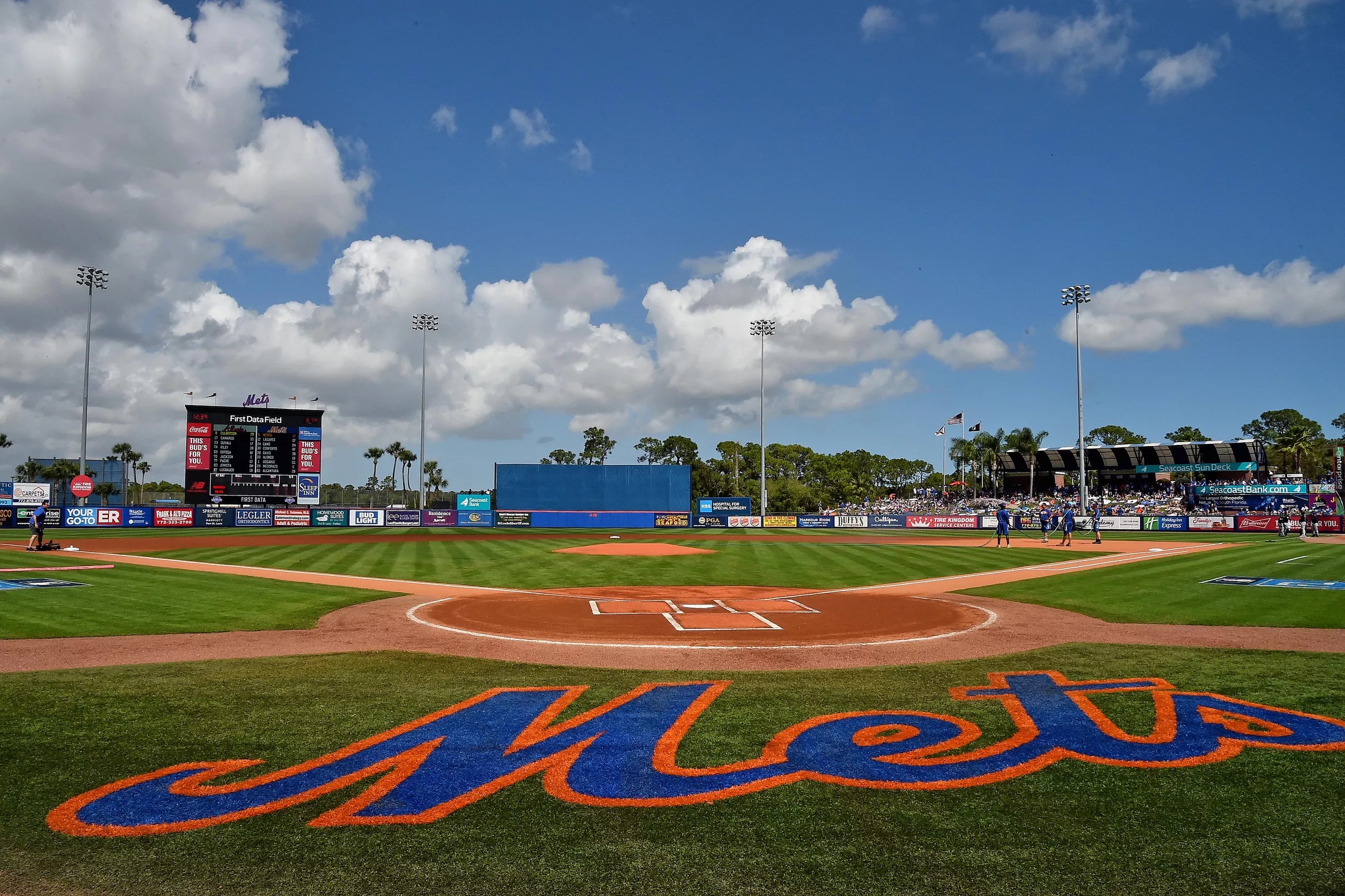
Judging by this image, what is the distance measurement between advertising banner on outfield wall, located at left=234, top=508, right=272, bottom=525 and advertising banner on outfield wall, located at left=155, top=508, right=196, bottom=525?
2.90 m

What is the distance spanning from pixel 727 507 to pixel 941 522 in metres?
18.0

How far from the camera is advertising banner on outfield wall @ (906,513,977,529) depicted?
2496 inches

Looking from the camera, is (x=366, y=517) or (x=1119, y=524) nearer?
(x=1119, y=524)

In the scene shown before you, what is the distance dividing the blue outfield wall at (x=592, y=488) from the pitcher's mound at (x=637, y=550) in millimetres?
25995

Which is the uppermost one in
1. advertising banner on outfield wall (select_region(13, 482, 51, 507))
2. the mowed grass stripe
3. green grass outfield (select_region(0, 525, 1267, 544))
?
advertising banner on outfield wall (select_region(13, 482, 51, 507))

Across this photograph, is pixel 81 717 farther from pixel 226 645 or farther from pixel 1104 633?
pixel 1104 633

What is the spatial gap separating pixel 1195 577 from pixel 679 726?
781 inches

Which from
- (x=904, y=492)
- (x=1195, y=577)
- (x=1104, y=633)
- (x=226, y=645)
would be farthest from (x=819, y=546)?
(x=904, y=492)

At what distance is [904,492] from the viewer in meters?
142

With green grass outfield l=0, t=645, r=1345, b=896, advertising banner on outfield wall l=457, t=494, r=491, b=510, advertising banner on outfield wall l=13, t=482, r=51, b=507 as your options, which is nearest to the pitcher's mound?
green grass outfield l=0, t=645, r=1345, b=896

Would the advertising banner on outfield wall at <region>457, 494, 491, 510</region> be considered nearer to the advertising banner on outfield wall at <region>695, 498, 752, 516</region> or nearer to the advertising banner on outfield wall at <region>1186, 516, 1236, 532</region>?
the advertising banner on outfield wall at <region>695, 498, 752, 516</region>

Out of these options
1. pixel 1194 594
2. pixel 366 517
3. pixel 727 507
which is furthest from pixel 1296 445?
pixel 366 517

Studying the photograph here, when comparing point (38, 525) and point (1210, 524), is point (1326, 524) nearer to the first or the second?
point (1210, 524)

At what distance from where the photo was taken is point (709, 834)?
4.77 meters
